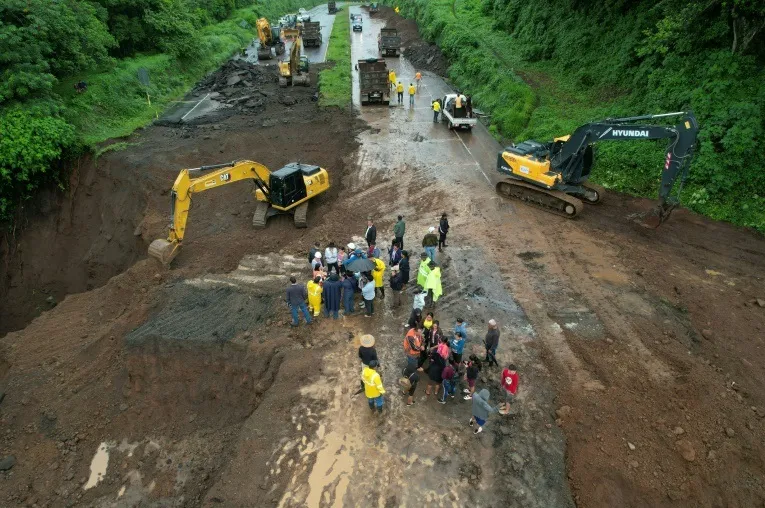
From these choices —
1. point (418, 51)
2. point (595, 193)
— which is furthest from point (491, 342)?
point (418, 51)

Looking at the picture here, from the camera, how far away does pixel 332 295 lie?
478 inches

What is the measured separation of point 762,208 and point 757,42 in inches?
281

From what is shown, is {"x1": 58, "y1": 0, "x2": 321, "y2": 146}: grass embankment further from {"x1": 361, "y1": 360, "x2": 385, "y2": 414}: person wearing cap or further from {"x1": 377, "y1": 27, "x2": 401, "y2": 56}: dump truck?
{"x1": 361, "y1": 360, "x2": 385, "y2": 414}: person wearing cap

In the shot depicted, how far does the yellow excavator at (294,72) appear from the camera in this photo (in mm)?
33531

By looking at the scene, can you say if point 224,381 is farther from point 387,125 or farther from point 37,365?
point 387,125

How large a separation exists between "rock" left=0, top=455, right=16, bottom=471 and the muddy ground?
0.31 feet

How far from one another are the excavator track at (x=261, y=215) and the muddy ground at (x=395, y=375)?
1.10 feet

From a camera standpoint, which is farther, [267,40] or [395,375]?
[267,40]

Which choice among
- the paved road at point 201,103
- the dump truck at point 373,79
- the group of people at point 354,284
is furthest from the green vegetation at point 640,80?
the paved road at point 201,103

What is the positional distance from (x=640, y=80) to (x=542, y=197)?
9.51 metres

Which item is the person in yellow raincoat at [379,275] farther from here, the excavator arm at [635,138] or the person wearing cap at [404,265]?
the excavator arm at [635,138]

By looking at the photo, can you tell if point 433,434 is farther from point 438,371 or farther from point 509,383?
point 509,383

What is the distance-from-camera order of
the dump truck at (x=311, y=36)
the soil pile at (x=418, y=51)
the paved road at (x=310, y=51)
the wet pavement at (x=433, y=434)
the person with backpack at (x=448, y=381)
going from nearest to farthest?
the wet pavement at (x=433, y=434), the person with backpack at (x=448, y=381), the soil pile at (x=418, y=51), the paved road at (x=310, y=51), the dump truck at (x=311, y=36)

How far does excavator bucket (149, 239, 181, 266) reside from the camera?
1493cm
